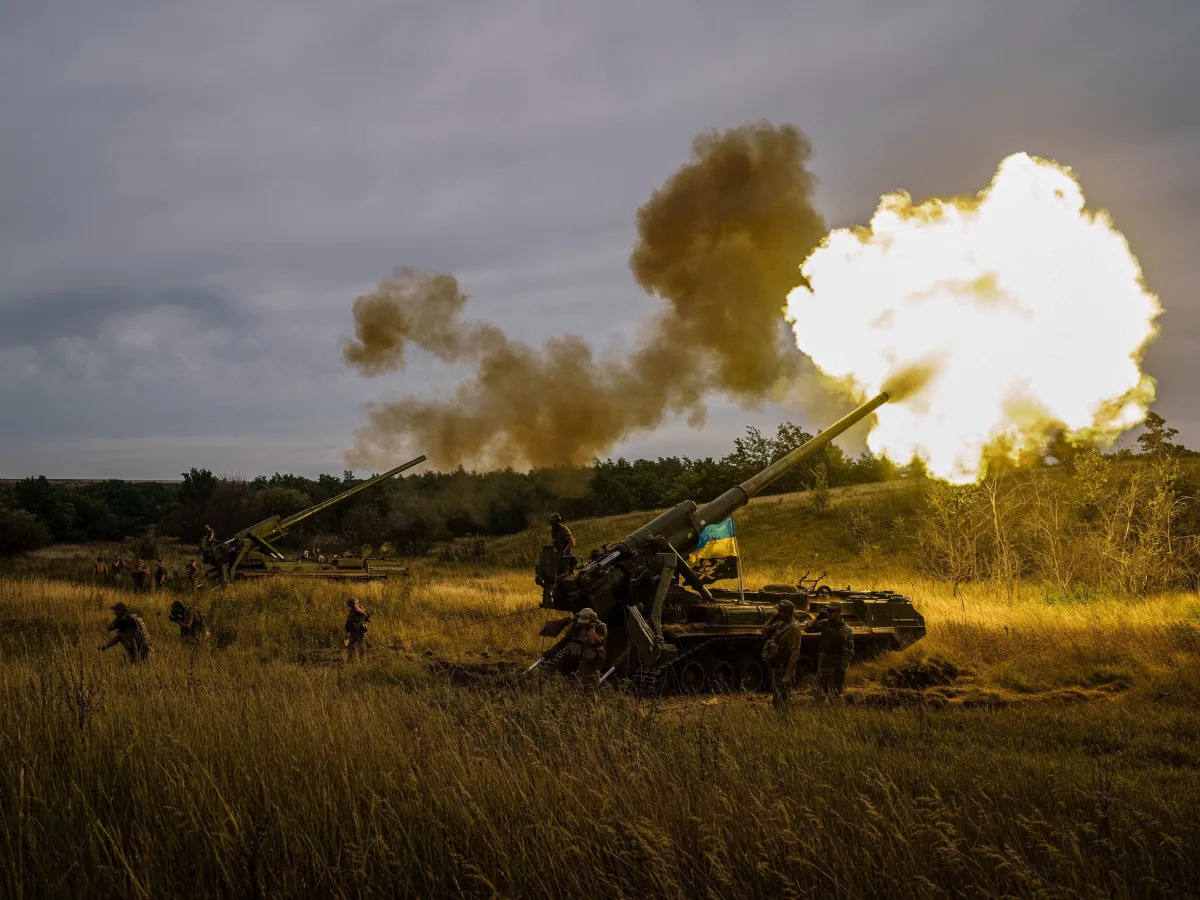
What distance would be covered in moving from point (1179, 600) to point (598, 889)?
17.9 metres

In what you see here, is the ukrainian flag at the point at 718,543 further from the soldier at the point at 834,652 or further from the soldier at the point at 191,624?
the soldier at the point at 191,624

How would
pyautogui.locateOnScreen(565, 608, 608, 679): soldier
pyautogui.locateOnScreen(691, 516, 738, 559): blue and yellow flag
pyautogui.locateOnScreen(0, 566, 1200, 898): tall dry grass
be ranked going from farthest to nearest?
pyautogui.locateOnScreen(691, 516, 738, 559): blue and yellow flag < pyautogui.locateOnScreen(565, 608, 608, 679): soldier < pyautogui.locateOnScreen(0, 566, 1200, 898): tall dry grass

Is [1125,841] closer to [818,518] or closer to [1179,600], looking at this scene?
[1179,600]

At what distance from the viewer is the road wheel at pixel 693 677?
12336 millimetres

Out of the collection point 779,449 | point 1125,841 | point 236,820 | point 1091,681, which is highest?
point 779,449

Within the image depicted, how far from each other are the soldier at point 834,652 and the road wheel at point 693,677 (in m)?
1.66

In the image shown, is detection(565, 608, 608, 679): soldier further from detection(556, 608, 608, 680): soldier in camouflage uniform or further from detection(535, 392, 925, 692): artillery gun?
detection(535, 392, 925, 692): artillery gun

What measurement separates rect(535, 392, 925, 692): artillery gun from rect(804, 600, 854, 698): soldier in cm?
111

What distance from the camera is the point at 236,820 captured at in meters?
4.41

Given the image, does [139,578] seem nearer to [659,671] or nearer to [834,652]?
[659,671]

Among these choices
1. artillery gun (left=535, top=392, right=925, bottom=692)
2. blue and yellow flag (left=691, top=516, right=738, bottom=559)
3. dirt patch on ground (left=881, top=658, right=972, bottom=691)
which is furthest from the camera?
blue and yellow flag (left=691, top=516, right=738, bottom=559)

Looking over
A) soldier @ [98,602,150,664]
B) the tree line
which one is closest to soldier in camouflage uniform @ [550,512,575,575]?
soldier @ [98,602,150,664]

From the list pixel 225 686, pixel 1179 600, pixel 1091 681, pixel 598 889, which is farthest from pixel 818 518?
pixel 598 889

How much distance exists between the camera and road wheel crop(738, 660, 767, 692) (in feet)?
41.9
